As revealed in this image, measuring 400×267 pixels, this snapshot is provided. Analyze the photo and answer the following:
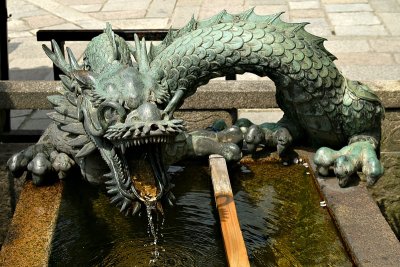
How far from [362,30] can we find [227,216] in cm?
713

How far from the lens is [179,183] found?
4.00 m

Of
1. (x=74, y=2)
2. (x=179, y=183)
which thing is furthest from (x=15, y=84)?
(x=74, y=2)

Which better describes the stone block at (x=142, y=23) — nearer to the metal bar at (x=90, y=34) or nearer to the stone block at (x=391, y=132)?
the metal bar at (x=90, y=34)

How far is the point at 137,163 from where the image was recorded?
10.7ft

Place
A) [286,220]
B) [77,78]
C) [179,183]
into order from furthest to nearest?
1. [179,183]
2. [286,220]
3. [77,78]

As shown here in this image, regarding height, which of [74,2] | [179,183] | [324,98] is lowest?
[74,2]

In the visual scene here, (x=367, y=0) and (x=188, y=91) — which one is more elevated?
(x=188, y=91)

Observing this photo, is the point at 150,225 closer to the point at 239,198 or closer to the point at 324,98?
the point at 239,198

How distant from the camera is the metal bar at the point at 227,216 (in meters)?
2.99

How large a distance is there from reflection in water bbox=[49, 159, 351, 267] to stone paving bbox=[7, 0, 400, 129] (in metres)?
4.16

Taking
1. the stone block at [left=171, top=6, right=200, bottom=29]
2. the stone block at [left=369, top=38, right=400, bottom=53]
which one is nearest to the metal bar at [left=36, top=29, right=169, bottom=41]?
the stone block at [left=171, top=6, right=200, bottom=29]

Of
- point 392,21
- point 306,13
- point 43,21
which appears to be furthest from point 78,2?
point 392,21

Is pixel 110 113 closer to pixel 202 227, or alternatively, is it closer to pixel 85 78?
pixel 85 78

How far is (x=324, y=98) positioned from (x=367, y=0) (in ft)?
26.1
